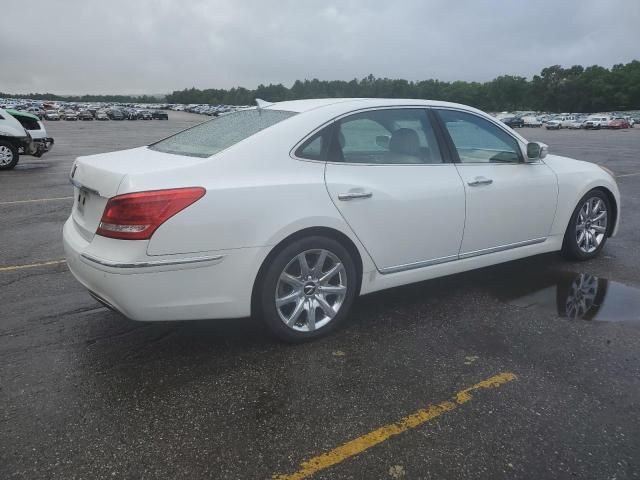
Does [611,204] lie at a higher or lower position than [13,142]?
higher

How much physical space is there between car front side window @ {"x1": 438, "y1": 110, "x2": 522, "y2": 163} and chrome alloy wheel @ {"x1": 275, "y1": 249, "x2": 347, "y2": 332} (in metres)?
1.48

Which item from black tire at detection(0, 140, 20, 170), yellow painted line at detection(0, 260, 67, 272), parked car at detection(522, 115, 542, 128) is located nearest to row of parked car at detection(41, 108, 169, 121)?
parked car at detection(522, 115, 542, 128)

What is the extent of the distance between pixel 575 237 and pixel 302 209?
317 centimetres

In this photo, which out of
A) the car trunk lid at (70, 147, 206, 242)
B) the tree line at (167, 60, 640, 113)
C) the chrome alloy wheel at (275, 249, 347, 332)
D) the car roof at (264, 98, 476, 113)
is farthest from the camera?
the tree line at (167, 60, 640, 113)

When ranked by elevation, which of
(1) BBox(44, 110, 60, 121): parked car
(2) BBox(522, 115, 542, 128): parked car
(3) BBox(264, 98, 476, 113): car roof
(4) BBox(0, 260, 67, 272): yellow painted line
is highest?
(3) BBox(264, 98, 476, 113): car roof

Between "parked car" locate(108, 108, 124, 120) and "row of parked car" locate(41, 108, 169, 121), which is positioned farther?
"parked car" locate(108, 108, 124, 120)

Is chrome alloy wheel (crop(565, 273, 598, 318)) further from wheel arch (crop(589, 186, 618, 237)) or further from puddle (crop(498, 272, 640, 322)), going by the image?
wheel arch (crop(589, 186, 618, 237))

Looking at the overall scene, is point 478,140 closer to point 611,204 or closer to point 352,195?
point 352,195

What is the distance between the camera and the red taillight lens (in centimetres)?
300

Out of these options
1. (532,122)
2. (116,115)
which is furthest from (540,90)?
(116,115)

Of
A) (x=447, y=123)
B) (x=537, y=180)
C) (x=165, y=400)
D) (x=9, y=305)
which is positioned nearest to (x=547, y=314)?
(x=537, y=180)

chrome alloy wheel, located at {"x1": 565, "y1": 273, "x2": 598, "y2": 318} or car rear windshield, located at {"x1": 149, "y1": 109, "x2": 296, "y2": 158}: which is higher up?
car rear windshield, located at {"x1": 149, "y1": 109, "x2": 296, "y2": 158}

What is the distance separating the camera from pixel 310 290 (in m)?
3.58

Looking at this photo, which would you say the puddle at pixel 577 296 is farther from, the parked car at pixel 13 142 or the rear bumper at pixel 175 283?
the parked car at pixel 13 142
